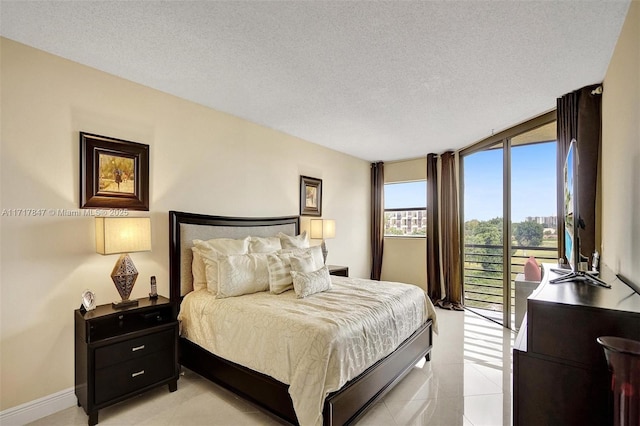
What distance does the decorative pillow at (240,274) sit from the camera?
2709 mm

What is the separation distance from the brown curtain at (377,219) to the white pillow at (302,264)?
10.5 feet

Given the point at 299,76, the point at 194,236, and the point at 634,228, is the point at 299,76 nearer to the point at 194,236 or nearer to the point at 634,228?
the point at 194,236

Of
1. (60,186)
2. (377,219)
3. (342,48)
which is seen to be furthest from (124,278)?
(377,219)

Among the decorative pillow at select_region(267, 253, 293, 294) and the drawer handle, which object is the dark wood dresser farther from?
the drawer handle

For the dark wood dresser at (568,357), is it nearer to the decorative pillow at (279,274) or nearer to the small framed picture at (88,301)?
the decorative pillow at (279,274)

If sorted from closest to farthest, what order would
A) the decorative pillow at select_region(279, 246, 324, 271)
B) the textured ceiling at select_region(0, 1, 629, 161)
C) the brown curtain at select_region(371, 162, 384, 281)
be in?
the textured ceiling at select_region(0, 1, 629, 161) → the decorative pillow at select_region(279, 246, 324, 271) → the brown curtain at select_region(371, 162, 384, 281)

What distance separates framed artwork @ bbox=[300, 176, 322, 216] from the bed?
0.98 meters

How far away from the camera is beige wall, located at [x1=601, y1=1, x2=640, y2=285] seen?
1715mm

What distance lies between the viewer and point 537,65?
2441mm

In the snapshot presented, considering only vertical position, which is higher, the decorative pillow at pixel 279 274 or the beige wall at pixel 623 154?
the beige wall at pixel 623 154

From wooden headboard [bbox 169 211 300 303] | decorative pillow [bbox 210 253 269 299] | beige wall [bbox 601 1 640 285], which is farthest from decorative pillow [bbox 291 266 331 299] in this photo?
beige wall [bbox 601 1 640 285]

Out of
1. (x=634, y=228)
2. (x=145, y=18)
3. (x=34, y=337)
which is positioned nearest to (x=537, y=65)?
(x=634, y=228)

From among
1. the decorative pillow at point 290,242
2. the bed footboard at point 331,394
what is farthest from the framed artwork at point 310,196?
the bed footboard at point 331,394

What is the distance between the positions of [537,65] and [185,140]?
10.7 ft
